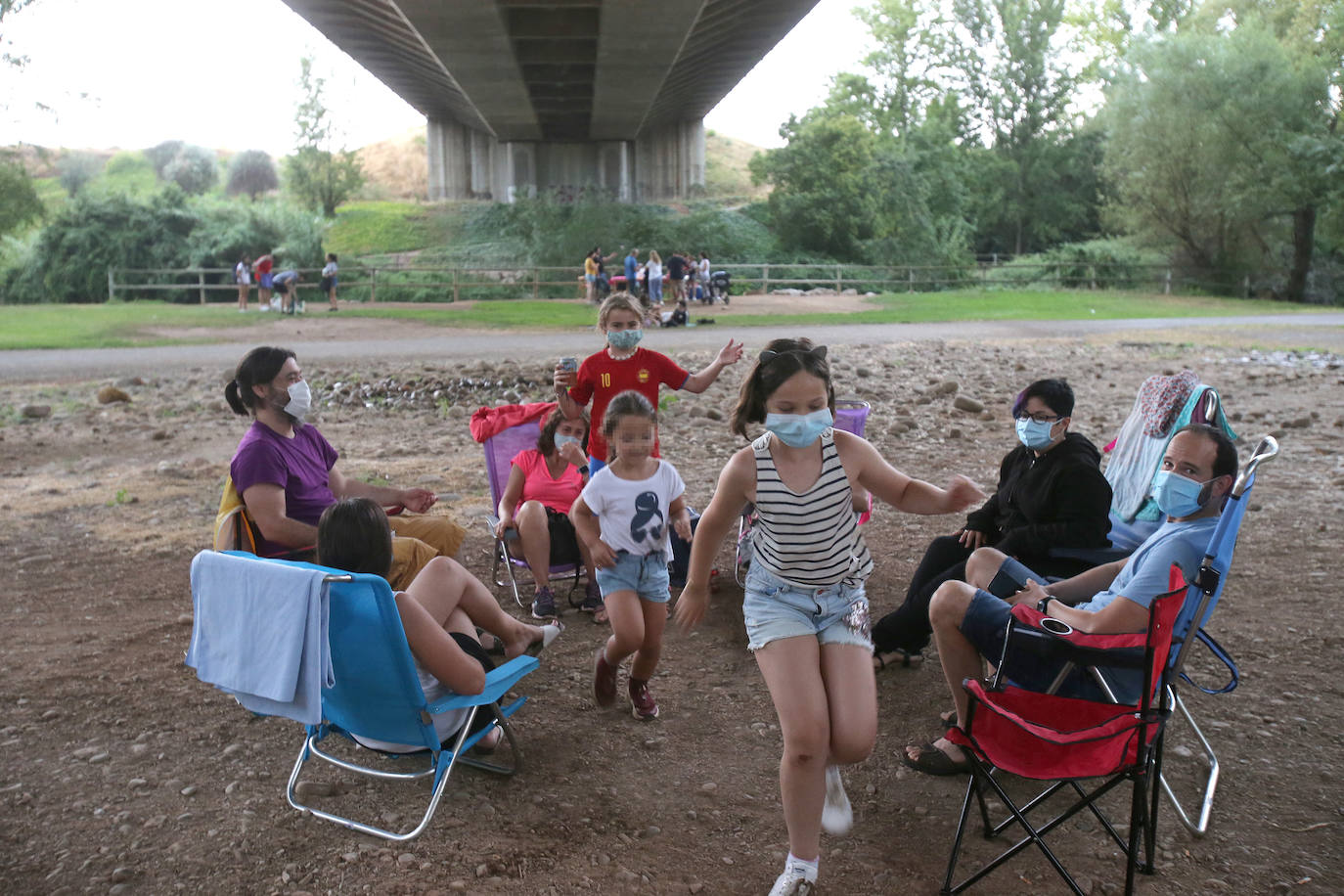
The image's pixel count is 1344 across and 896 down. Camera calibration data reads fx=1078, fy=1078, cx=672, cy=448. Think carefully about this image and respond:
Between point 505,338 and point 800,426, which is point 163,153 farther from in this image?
point 800,426

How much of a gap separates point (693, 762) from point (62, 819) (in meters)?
2.14

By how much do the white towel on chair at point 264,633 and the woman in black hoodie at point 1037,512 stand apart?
2481 millimetres

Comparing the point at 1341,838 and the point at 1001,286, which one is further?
the point at 1001,286

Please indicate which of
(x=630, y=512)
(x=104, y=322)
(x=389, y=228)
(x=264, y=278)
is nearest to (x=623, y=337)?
(x=630, y=512)

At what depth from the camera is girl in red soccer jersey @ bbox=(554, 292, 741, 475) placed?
5.50 metres

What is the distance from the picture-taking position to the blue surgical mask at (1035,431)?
437cm

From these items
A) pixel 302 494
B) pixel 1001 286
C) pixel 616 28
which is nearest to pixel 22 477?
pixel 302 494

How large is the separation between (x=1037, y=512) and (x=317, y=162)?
163ft

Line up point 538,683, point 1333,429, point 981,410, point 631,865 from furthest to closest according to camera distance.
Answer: point 981,410
point 1333,429
point 538,683
point 631,865

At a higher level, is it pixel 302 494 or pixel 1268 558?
pixel 302 494

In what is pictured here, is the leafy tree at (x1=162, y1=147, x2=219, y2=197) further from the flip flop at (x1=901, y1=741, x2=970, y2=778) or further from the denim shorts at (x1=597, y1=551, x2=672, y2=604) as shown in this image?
the flip flop at (x1=901, y1=741, x2=970, y2=778)

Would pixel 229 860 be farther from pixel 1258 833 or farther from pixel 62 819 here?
pixel 1258 833

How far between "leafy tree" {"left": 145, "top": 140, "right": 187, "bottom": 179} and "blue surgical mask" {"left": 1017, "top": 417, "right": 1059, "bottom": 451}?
9177 cm

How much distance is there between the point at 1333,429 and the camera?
10008 millimetres
